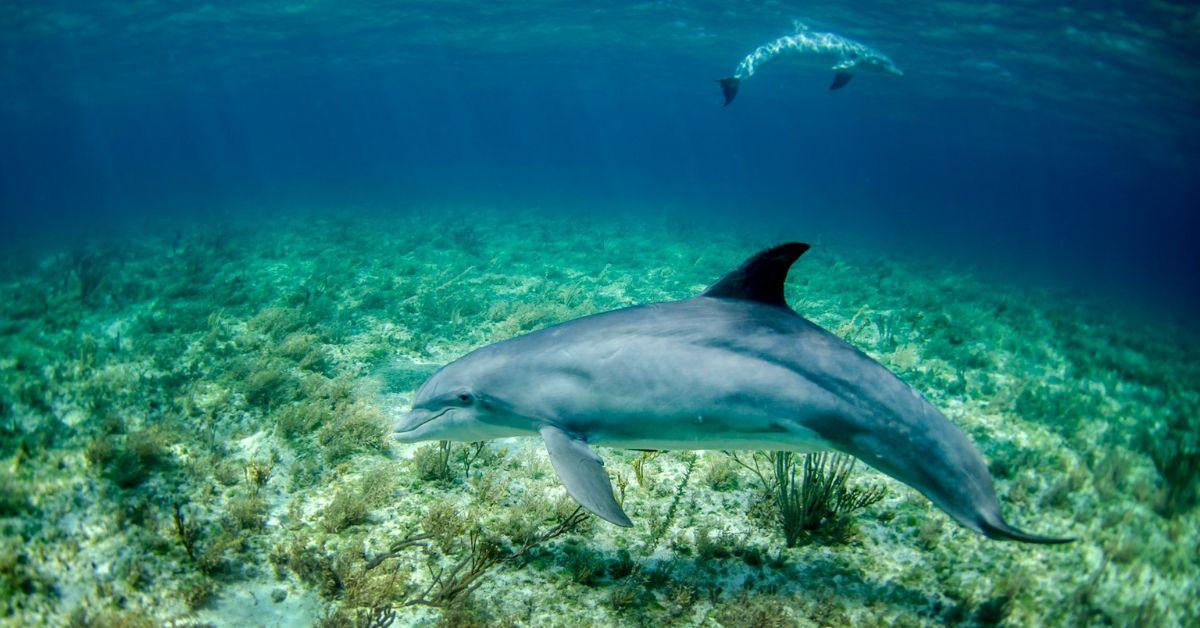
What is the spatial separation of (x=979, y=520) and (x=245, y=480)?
18.1 feet

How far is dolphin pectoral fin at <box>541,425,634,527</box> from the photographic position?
115 inches

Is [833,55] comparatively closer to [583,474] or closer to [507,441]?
[507,441]

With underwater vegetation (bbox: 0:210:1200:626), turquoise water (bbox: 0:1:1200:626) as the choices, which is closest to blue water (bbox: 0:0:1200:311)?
turquoise water (bbox: 0:1:1200:626)

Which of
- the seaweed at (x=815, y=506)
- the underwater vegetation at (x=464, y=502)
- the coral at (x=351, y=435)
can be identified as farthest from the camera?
the coral at (x=351, y=435)

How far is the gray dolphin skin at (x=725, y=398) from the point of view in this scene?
3.23m

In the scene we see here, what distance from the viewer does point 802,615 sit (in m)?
3.68

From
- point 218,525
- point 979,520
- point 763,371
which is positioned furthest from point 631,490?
point 218,525

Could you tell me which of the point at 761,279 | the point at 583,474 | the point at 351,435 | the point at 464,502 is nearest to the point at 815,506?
the point at 761,279

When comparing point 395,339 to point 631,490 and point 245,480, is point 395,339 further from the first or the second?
point 631,490

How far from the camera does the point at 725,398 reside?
10.7ft

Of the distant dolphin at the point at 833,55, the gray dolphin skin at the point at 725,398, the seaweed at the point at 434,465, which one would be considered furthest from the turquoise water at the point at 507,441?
the distant dolphin at the point at 833,55

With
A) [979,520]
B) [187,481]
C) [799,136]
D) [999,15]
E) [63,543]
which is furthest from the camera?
[799,136]

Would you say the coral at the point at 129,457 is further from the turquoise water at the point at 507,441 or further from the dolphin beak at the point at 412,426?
the dolphin beak at the point at 412,426

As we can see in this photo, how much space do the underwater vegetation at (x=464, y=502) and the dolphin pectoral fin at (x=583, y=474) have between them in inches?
42.0
